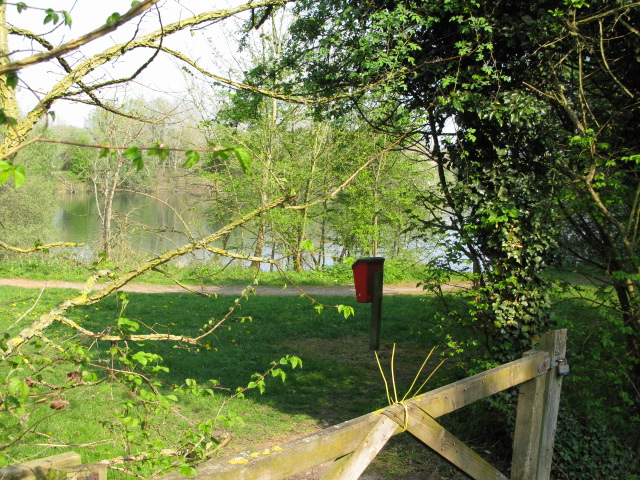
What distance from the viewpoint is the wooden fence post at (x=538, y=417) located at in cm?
341

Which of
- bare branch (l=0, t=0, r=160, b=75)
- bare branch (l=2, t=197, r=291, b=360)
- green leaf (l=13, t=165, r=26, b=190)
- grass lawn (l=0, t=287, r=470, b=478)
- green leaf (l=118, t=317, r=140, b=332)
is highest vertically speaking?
bare branch (l=0, t=0, r=160, b=75)

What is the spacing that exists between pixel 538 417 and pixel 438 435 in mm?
1234

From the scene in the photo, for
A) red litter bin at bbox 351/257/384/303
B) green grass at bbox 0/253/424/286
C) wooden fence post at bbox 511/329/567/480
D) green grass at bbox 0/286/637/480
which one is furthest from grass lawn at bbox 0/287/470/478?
green grass at bbox 0/253/424/286

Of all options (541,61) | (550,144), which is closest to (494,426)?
(550,144)

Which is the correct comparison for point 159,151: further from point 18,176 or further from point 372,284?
point 372,284

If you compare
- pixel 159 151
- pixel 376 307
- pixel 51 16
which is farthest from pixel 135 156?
pixel 376 307

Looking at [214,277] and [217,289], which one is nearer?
[214,277]

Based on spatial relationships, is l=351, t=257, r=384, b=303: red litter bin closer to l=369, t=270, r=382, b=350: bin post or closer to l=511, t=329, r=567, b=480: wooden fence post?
l=369, t=270, r=382, b=350: bin post

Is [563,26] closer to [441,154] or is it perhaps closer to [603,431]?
[441,154]

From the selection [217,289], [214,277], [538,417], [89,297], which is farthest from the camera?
[217,289]

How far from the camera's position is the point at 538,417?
3432 millimetres

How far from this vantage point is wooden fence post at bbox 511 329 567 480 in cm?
341

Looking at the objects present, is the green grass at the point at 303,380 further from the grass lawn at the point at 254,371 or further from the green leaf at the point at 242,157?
the green leaf at the point at 242,157

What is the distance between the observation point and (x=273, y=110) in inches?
794
